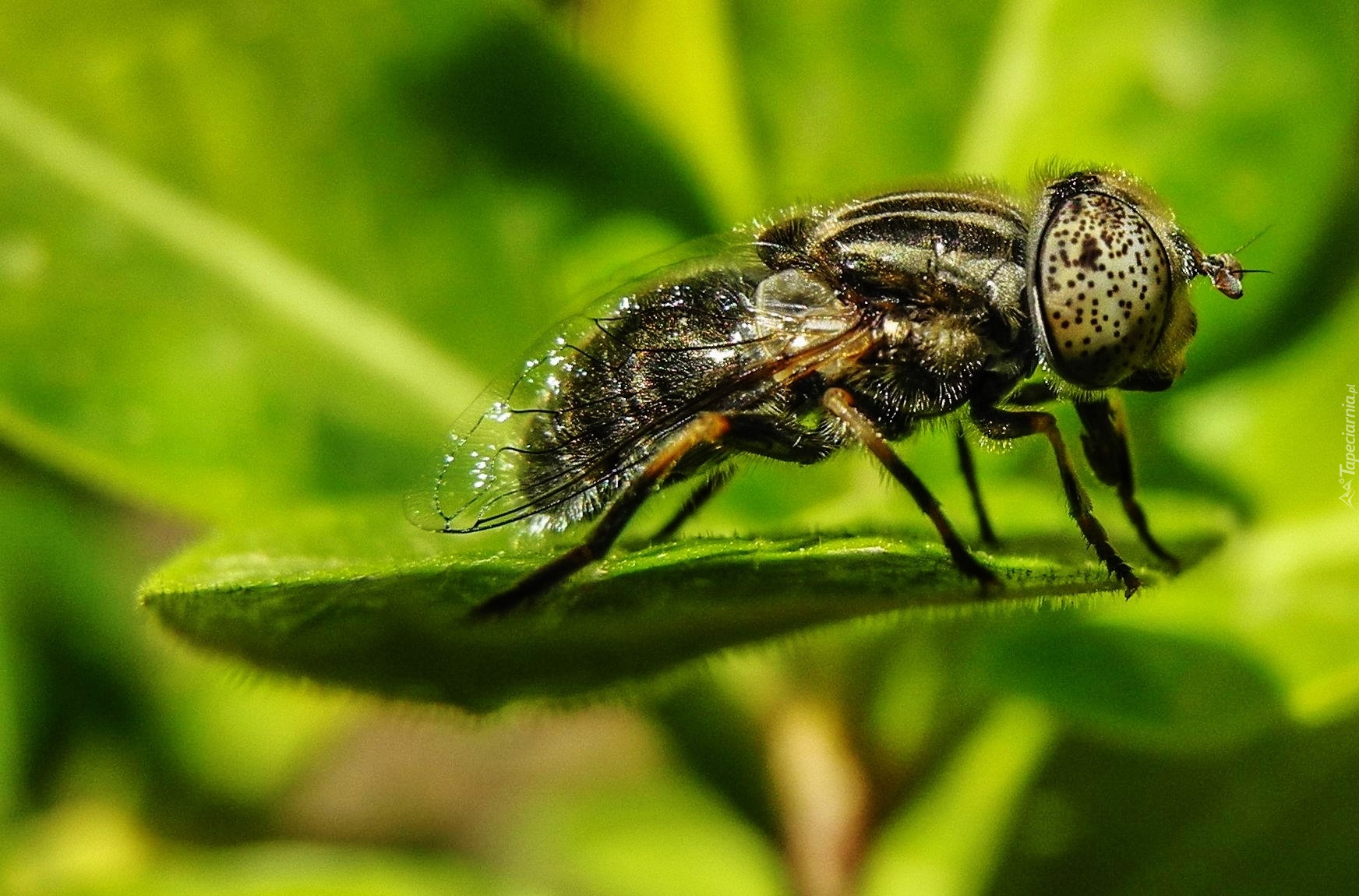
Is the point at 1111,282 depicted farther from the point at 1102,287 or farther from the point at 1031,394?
the point at 1031,394

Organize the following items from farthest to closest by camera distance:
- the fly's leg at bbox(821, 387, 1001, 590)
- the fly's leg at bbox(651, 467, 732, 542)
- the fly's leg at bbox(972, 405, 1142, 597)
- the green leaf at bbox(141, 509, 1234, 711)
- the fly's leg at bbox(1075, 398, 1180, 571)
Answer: the fly's leg at bbox(651, 467, 732, 542)
the fly's leg at bbox(1075, 398, 1180, 571)
the fly's leg at bbox(972, 405, 1142, 597)
the fly's leg at bbox(821, 387, 1001, 590)
the green leaf at bbox(141, 509, 1234, 711)

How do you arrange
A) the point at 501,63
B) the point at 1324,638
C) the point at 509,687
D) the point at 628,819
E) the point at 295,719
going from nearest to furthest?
the point at 509,687 → the point at 1324,638 → the point at 501,63 → the point at 295,719 → the point at 628,819

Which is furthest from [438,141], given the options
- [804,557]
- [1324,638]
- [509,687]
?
[1324,638]

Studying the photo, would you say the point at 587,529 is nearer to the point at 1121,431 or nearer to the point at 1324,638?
the point at 1121,431

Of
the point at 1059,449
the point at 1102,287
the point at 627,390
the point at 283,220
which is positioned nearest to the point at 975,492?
the point at 1059,449

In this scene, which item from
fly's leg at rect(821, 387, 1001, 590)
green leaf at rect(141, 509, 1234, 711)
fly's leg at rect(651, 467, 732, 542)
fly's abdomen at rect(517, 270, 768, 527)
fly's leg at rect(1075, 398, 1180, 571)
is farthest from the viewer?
fly's leg at rect(651, 467, 732, 542)

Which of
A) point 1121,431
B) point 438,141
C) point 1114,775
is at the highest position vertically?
point 438,141

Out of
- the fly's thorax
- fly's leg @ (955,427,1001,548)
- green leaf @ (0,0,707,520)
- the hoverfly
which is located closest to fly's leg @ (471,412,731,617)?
the hoverfly

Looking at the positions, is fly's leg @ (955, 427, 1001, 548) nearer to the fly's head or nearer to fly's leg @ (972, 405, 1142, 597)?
→ fly's leg @ (972, 405, 1142, 597)
